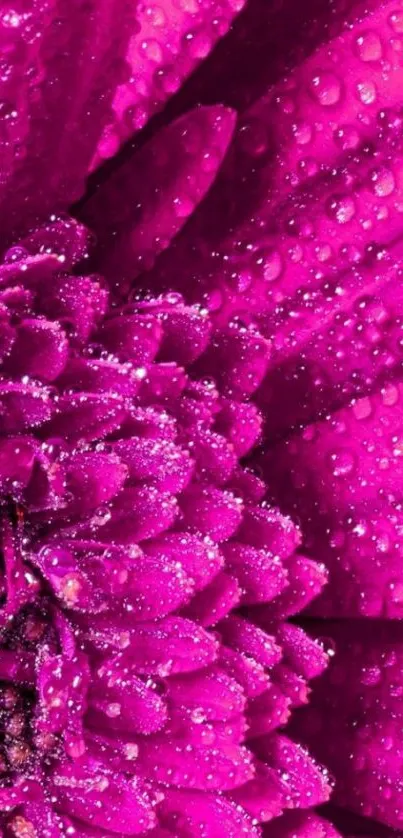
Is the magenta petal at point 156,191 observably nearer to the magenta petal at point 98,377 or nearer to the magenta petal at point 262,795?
the magenta petal at point 98,377

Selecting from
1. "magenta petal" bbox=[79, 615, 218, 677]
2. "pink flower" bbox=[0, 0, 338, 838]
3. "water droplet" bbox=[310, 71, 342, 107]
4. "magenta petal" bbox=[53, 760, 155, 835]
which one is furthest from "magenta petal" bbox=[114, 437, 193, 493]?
"water droplet" bbox=[310, 71, 342, 107]

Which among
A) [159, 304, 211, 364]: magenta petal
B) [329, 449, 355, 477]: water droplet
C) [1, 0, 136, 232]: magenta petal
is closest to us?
[1, 0, 136, 232]: magenta petal

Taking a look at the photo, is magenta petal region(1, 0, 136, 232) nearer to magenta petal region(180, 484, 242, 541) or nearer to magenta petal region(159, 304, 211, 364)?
magenta petal region(159, 304, 211, 364)

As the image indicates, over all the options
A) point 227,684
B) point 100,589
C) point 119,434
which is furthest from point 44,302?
point 227,684

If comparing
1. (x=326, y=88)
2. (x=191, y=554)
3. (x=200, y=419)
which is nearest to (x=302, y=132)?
(x=326, y=88)

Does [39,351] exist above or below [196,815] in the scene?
above

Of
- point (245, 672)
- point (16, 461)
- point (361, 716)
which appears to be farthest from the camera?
point (361, 716)

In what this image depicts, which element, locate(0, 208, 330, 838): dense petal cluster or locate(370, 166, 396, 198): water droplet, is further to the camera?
locate(370, 166, 396, 198): water droplet

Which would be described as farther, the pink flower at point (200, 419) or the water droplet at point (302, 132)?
the water droplet at point (302, 132)

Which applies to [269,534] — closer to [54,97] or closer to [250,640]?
[250,640]

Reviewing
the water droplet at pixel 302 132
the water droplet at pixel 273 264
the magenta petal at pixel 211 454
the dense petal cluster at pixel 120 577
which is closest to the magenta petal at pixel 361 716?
the dense petal cluster at pixel 120 577
